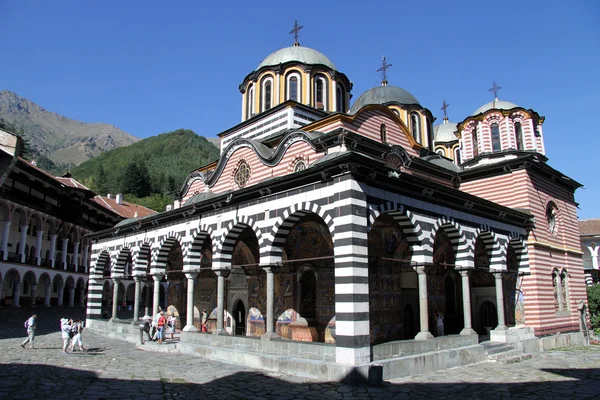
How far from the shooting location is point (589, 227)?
1468 inches

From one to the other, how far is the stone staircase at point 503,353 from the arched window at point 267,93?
38.5 ft

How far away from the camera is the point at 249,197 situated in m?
12.3

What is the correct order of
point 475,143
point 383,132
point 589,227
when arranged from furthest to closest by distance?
1. point 589,227
2. point 475,143
3. point 383,132

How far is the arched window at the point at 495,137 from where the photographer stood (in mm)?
18672

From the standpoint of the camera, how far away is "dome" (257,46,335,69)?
19.2 m

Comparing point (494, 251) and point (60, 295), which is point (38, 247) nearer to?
point (60, 295)

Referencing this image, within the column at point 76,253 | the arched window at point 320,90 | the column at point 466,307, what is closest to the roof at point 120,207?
the column at point 76,253

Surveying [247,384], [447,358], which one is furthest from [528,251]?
[247,384]

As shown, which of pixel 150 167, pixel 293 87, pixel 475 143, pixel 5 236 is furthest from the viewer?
pixel 150 167

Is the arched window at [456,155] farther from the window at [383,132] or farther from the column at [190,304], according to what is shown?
the column at [190,304]

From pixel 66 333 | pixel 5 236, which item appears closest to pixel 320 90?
pixel 66 333

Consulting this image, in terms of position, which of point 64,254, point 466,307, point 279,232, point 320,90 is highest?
point 320,90

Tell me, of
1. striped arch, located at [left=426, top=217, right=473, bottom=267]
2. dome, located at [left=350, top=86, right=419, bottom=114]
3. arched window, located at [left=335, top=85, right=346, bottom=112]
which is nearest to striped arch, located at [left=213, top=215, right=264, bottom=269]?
striped arch, located at [left=426, top=217, right=473, bottom=267]

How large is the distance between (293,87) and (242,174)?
484 centimetres
